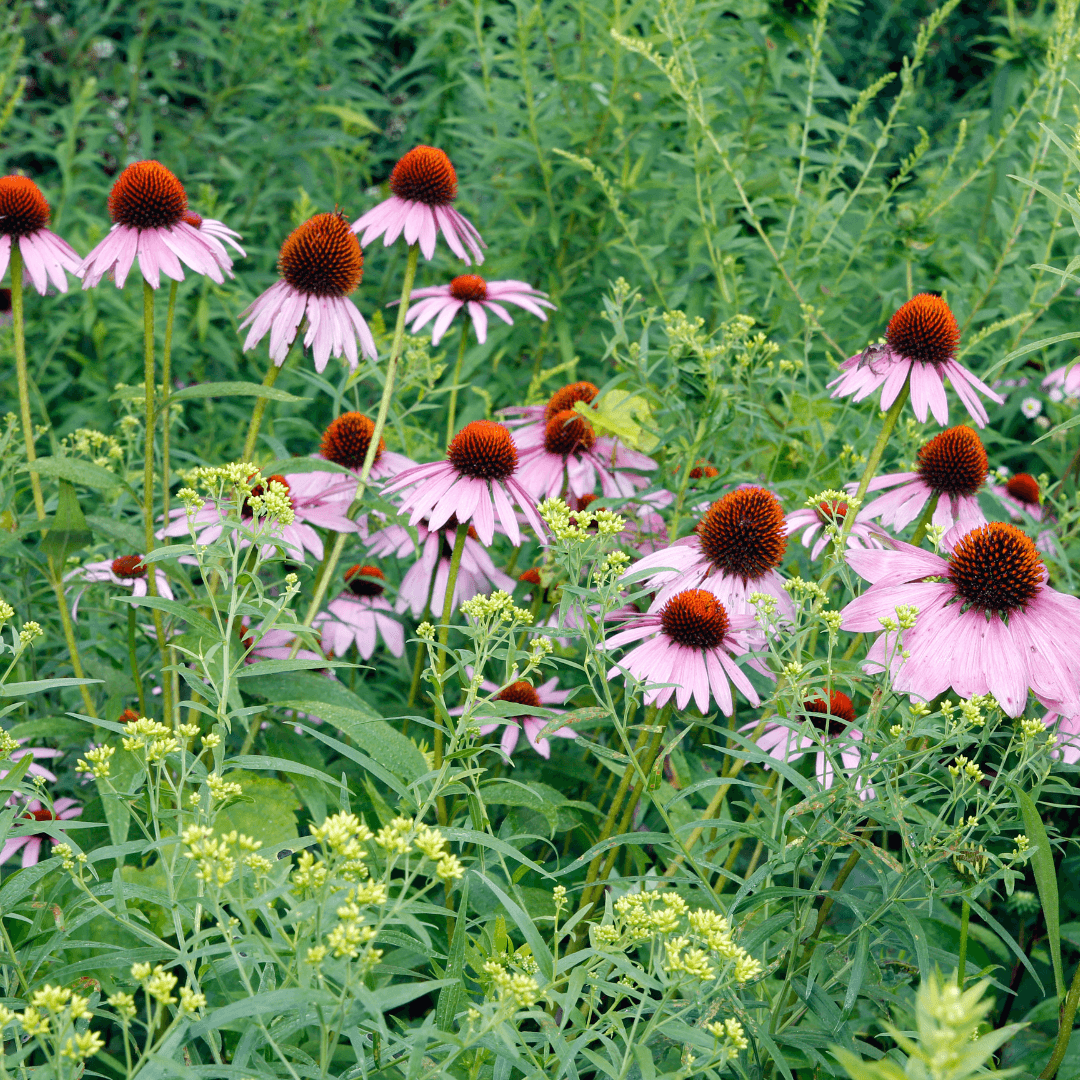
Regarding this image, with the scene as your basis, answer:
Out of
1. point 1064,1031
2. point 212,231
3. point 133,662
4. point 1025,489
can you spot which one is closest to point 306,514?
point 133,662

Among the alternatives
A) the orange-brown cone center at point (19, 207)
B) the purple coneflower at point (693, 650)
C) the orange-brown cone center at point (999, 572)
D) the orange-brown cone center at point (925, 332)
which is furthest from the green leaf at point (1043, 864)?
the orange-brown cone center at point (19, 207)

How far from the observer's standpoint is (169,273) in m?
1.65

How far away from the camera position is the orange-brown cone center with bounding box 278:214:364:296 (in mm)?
1800

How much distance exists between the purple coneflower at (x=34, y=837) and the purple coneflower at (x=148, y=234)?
2.89 feet

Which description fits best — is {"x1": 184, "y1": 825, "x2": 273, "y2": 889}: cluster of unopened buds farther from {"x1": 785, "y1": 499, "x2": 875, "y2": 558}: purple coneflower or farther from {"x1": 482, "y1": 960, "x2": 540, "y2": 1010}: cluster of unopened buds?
{"x1": 785, "y1": 499, "x2": 875, "y2": 558}: purple coneflower

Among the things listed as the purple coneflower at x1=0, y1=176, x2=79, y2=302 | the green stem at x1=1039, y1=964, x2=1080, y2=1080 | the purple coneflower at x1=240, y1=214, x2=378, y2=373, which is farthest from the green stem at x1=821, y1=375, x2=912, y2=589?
the purple coneflower at x1=0, y1=176, x2=79, y2=302

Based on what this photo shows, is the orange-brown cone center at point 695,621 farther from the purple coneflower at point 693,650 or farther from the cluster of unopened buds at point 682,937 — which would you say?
the cluster of unopened buds at point 682,937

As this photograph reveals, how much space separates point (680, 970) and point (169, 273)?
131 cm

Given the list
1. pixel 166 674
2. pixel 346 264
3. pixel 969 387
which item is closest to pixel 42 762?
pixel 166 674

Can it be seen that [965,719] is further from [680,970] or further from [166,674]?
[166,674]

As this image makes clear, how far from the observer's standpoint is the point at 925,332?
168cm

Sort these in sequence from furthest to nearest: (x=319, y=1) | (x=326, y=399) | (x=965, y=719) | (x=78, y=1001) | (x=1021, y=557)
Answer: (x=319, y=1), (x=326, y=399), (x=1021, y=557), (x=965, y=719), (x=78, y=1001)

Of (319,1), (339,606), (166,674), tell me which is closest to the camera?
(166,674)

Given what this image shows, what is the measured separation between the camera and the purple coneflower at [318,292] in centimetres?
178
